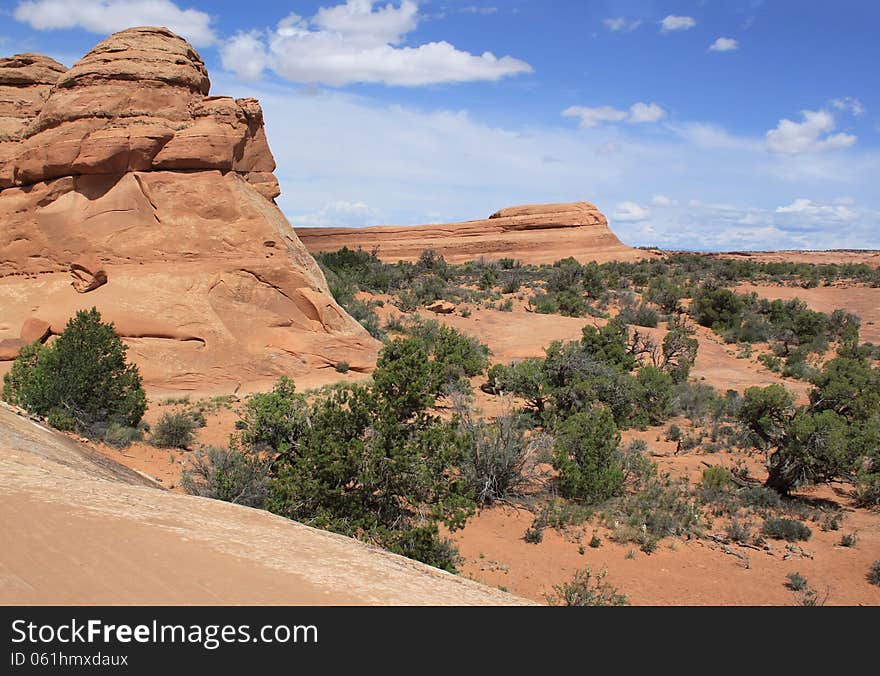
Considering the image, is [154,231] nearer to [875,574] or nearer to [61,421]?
[61,421]

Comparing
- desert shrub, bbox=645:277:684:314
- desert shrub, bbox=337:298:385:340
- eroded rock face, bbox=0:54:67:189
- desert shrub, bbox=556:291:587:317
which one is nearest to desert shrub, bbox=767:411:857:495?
desert shrub, bbox=337:298:385:340

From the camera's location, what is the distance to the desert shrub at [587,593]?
6.37m

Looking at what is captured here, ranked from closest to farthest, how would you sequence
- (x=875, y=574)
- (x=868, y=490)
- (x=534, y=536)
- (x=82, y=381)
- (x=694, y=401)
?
(x=875, y=574) < (x=534, y=536) < (x=868, y=490) < (x=82, y=381) < (x=694, y=401)

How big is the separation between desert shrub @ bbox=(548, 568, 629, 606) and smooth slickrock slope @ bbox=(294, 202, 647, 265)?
3850 cm

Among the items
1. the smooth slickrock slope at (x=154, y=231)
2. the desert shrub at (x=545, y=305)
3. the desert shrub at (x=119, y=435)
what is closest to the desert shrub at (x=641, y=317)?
the desert shrub at (x=545, y=305)

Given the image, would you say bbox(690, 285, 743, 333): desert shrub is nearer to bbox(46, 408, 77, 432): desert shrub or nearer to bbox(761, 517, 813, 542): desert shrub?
bbox(761, 517, 813, 542): desert shrub

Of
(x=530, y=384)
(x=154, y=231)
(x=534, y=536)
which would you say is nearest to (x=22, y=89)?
(x=154, y=231)

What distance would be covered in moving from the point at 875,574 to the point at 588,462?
367cm

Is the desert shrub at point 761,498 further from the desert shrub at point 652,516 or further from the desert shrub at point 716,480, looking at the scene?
the desert shrub at point 652,516

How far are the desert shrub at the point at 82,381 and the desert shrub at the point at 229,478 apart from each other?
7.67 feet

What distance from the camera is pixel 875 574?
748 cm

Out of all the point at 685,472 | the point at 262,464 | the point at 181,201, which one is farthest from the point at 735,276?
the point at 262,464

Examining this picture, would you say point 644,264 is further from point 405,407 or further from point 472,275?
point 405,407

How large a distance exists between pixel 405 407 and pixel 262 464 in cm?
213
